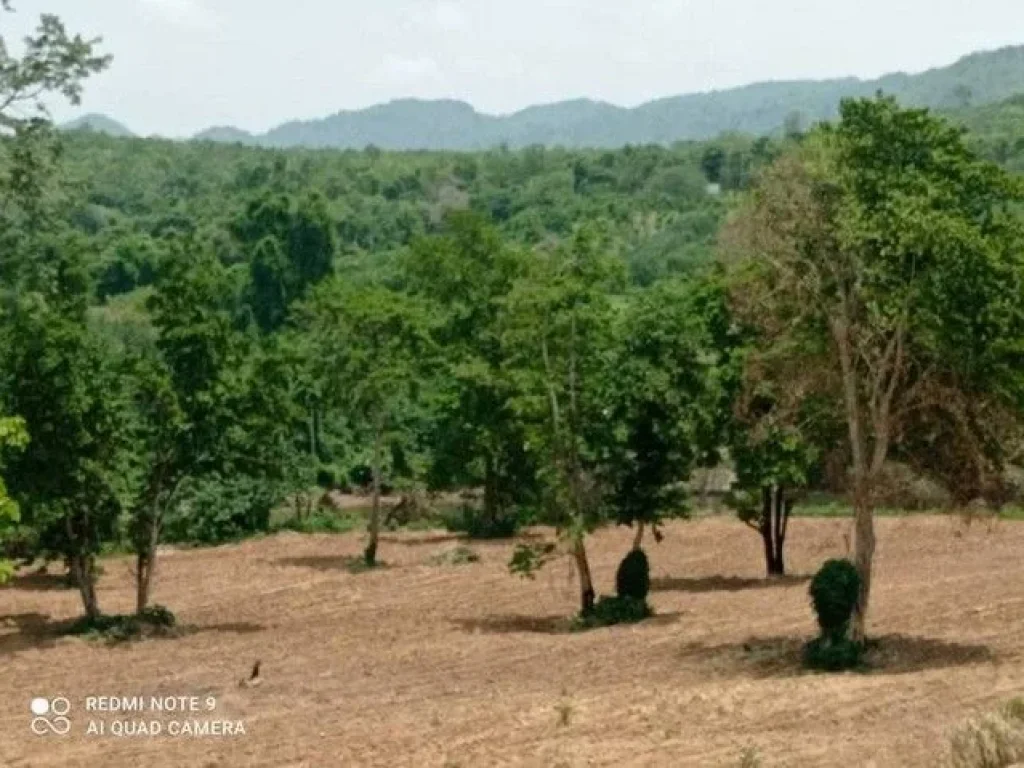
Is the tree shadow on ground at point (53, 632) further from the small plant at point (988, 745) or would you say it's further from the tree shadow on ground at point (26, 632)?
the small plant at point (988, 745)

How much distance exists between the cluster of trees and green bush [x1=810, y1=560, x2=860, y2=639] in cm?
49

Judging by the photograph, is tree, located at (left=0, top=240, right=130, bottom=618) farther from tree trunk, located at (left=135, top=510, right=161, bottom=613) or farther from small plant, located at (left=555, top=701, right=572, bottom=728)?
small plant, located at (left=555, top=701, right=572, bottom=728)

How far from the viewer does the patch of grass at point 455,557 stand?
40.5 metres

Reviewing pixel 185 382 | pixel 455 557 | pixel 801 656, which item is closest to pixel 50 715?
pixel 185 382

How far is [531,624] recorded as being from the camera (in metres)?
29.2

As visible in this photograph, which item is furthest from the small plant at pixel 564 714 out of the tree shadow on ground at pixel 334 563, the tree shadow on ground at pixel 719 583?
the tree shadow on ground at pixel 334 563

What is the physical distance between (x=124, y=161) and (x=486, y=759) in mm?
167446

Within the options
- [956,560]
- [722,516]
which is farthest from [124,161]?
[956,560]

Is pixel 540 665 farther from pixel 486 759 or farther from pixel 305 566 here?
pixel 305 566

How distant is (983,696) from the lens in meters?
18.2

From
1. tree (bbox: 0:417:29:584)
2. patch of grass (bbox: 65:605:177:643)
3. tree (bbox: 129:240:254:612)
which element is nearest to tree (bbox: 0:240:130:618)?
tree (bbox: 129:240:254:612)

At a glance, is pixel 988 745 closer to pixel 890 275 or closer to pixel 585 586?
pixel 890 275

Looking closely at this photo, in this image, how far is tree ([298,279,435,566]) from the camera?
38.0m

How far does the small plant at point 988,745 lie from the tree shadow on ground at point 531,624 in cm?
1378
